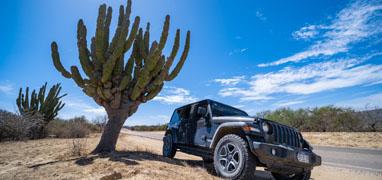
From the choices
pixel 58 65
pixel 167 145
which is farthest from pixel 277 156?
pixel 58 65

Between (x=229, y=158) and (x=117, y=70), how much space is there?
17.6 ft

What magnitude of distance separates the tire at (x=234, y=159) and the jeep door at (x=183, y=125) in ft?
6.62

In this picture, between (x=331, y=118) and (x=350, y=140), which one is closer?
(x=350, y=140)

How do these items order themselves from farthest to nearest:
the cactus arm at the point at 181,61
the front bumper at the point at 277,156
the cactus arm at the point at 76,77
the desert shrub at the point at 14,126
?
the desert shrub at the point at 14,126 → the cactus arm at the point at 181,61 → the cactus arm at the point at 76,77 → the front bumper at the point at 277,156

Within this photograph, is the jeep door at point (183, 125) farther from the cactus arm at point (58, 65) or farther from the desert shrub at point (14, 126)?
the desert shrub at point (14, 126)

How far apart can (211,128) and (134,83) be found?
13.7ft

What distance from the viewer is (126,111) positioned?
7215 mm

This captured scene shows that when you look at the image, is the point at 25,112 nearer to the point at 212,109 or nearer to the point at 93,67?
the point at 93,67

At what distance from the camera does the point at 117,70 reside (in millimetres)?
7070

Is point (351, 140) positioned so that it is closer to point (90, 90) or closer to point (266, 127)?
point (266, 127)

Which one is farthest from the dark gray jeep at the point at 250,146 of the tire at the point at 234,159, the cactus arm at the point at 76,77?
the cactus arm at the point at 76,77

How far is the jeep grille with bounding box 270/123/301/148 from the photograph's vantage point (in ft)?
11.8

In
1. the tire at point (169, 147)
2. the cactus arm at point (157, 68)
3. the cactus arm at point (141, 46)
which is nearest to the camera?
the tire at point (169, 147)

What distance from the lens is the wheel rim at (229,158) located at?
3510 millimetres
